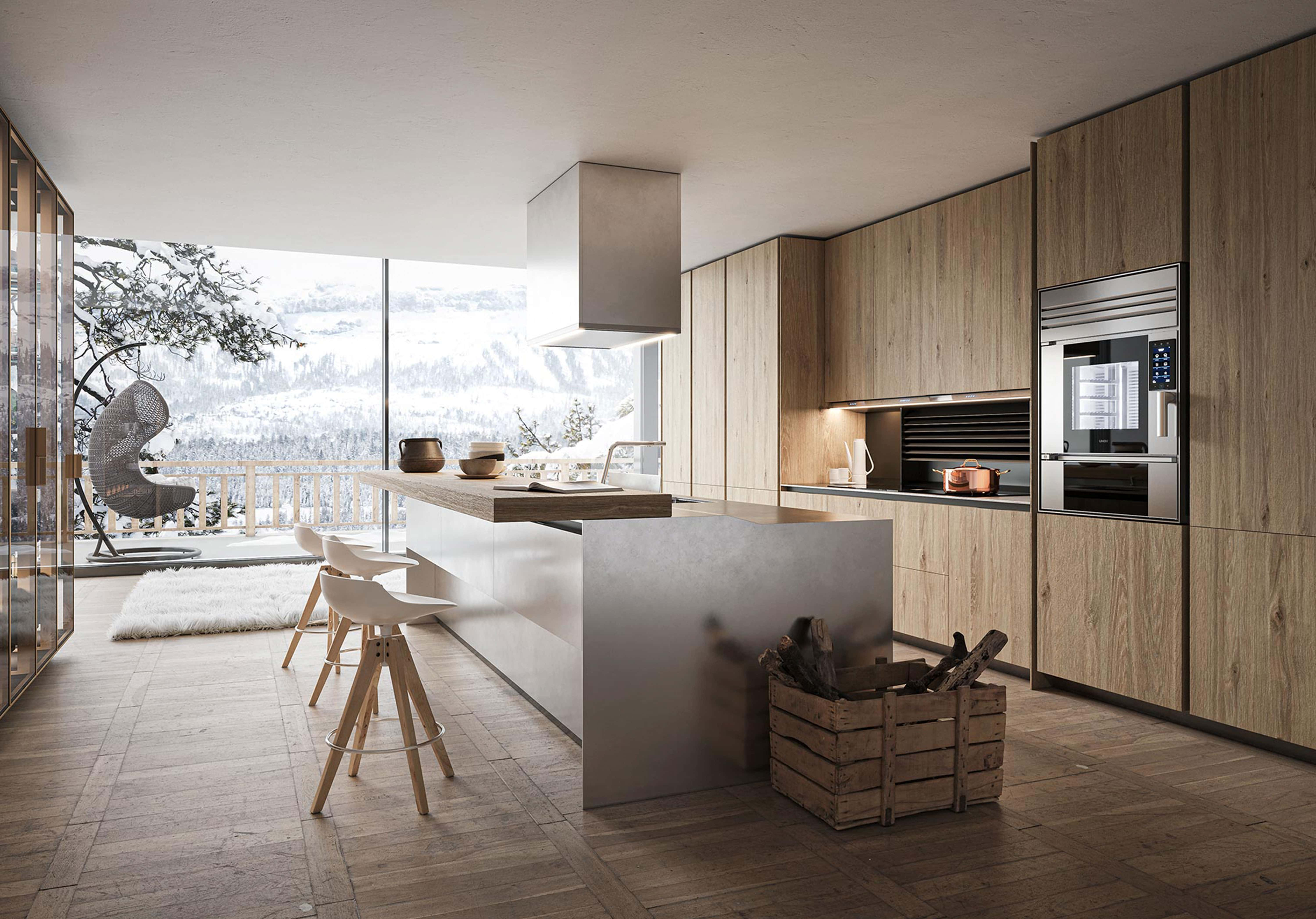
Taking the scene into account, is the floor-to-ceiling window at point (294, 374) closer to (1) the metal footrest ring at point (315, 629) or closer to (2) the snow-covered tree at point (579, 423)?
(2) the snow-covered tree at point (579, 423)

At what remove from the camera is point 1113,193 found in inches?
141

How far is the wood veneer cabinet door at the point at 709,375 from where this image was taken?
6379 mm

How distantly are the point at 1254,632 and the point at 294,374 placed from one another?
6819 millimetres

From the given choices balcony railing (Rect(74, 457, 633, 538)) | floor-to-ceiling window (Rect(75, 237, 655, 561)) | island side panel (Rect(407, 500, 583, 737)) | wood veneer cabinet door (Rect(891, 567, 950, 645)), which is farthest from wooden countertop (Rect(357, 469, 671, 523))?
floor-to-ceiling window (Rect(75, 237, 655, 561))

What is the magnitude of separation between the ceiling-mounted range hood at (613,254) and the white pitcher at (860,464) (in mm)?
1715

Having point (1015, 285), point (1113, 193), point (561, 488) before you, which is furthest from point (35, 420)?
point (1113, 193)

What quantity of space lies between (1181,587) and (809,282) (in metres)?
3.12

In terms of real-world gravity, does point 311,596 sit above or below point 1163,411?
below

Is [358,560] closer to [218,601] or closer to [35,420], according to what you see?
[35,420]

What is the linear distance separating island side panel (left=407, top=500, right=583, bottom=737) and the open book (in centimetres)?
16

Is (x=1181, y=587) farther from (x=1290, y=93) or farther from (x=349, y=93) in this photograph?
(x=349, y=93)

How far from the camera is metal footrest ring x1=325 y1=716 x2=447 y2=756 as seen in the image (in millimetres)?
2572

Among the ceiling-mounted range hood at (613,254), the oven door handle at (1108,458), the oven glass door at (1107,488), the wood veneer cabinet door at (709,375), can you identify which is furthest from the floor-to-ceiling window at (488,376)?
the oven glass door at (1107,488)

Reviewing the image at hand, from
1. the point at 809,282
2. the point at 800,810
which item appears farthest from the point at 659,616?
the point at 809,282
